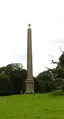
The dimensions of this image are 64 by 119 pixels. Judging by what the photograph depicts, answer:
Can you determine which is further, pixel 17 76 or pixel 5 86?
pixel 17 76

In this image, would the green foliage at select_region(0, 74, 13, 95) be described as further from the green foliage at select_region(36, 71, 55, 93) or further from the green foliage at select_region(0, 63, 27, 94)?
the green foliage at select_region(36, 71, 55, 93)

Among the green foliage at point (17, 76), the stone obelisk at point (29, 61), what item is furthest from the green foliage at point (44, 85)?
the stone obelisk at point (29, 61)

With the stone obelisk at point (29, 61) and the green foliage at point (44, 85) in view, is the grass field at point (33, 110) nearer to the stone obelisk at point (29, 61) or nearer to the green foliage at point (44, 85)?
the stone obelisk at point (29, 61)

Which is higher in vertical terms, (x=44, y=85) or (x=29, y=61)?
(x=29, y=61)

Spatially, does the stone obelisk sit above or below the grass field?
above

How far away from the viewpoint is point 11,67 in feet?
335

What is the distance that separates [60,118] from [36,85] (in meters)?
79.7

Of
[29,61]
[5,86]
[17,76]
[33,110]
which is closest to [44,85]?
[17,76]

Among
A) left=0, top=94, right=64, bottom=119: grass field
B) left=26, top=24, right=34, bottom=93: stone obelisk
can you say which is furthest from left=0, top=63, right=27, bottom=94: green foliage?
left=0, top=94, right=64, bottom=119: grass field

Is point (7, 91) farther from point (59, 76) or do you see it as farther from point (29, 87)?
point (59, 76)

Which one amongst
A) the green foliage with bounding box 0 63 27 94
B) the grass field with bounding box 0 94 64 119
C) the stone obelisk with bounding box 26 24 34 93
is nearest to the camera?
the grass field with bounding box 0 94 64 119

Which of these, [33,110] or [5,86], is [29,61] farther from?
[33,110]

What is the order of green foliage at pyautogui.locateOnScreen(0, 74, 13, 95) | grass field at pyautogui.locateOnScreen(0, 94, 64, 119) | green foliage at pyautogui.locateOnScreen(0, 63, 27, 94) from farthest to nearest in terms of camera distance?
green foliage at pyautogui.locateOnScreen(0, 63, 27, 94) < green foliage at pyautogui.locateOnScreen(0, 74, 13, 95) < grass field at pyautogui.locateOnScreen(0, 94, 64, 119)

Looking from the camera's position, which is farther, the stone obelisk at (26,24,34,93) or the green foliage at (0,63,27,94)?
the green foliage at (0,63,27,94)
